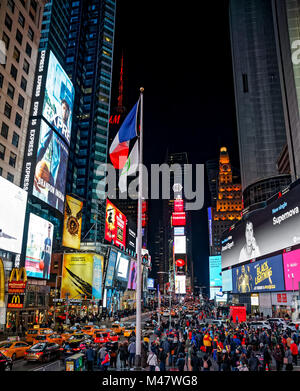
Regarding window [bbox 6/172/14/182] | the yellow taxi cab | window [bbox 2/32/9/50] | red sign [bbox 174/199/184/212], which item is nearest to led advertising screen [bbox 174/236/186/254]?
red sign [bbox 174/199/184/212]

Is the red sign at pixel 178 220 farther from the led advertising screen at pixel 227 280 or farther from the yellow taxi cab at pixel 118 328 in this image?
the yellow taxi cab at pixel 118 328

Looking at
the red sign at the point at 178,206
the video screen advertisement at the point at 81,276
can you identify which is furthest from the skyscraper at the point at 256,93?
the video screen advertisement at the point at 81,276

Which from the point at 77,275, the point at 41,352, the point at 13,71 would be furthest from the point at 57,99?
the point at 41,352

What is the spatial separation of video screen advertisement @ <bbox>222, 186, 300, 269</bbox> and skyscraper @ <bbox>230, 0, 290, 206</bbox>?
26856 millimetres

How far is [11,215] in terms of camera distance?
1538 inches

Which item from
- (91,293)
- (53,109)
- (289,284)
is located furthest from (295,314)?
(53,109)

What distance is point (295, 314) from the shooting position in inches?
1705

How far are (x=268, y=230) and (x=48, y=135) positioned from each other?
3949 cm

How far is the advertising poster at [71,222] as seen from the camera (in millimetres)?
58500

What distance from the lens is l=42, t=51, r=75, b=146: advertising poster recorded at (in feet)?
163

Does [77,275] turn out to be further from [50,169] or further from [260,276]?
[260,276]

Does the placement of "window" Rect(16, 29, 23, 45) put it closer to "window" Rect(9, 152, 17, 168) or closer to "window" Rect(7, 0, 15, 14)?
"window" Rect(7, 0, 15, 14)

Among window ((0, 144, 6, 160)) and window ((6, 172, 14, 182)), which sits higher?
window ((0, 144, 6, 160))

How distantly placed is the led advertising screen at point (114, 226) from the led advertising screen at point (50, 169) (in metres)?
24.4
